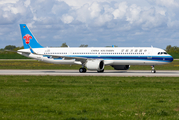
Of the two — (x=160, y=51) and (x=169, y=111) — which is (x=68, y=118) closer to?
(x=169, y=111)

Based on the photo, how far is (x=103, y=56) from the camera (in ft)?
138

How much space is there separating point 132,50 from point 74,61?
9.80 m

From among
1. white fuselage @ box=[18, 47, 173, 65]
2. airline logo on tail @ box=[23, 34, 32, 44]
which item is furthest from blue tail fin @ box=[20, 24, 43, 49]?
white fuselage @ box=[18, 47, 173, 65]

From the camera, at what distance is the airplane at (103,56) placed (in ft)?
132

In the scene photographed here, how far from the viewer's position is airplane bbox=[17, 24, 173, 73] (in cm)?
4034

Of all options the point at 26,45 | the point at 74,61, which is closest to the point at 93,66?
the point at 74,61

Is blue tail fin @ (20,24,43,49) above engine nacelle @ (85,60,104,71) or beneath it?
above

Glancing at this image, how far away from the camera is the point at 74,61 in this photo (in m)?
43.7

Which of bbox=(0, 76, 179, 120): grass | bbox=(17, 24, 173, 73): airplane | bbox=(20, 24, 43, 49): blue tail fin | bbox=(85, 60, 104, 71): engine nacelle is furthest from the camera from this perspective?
bbox=(20, 24, 43, 49): blue tail fin

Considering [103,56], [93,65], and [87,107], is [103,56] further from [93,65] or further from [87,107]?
[87,107]

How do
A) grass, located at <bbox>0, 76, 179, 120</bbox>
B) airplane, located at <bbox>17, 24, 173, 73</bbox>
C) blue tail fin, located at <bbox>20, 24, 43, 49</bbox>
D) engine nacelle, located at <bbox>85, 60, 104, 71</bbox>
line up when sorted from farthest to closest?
1. blue tail fin, located at <bbox>20, 24, 43, 49</bbox>
2. airplane, located at <bbox>17, 24, 173, 73</bbox>
3. engine nacelle, located at <bbox>85, 60, 104, 71</bbox>
4. grass, located at <bbox>0, 76, 179, 120</bbox>

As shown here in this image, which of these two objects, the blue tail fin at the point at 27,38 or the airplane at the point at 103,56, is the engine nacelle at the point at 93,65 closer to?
the airplane at the point at 103,56

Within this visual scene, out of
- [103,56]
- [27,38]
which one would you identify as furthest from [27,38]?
[103,56]

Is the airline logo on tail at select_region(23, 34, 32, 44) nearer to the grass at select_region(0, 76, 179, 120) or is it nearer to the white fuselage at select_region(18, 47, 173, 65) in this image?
the white fuselage at select_region(18, 47, 173, 65)
